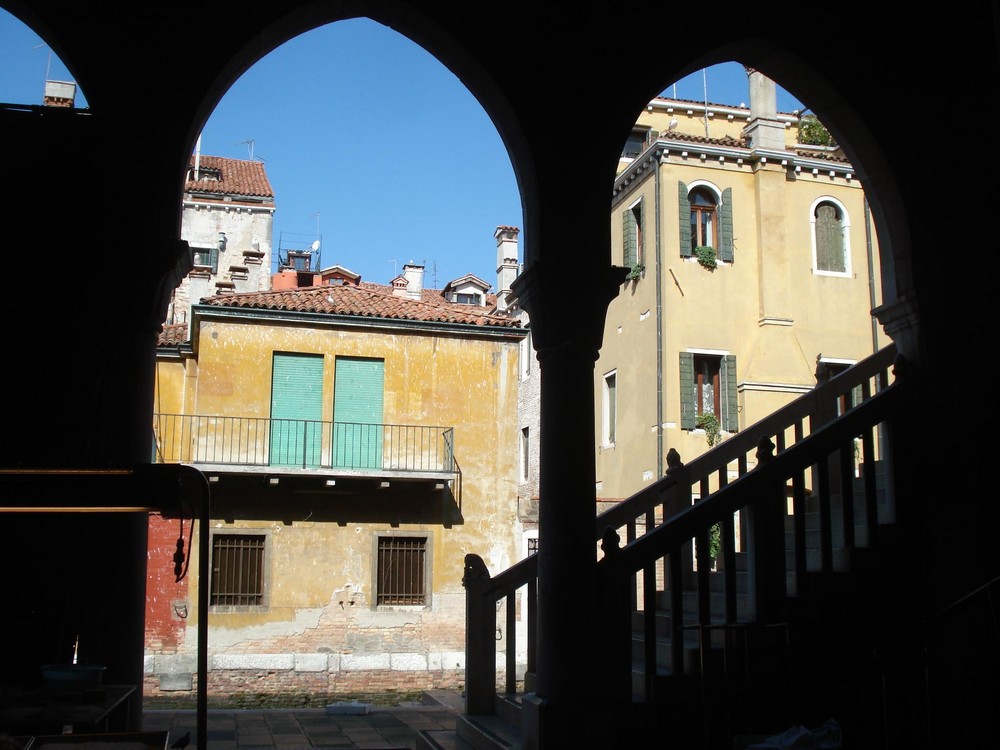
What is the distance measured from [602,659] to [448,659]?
1370 centimetres

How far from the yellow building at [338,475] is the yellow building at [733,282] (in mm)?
2578

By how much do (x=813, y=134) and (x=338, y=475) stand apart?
11453 mm

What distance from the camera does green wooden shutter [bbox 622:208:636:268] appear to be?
1980 cm

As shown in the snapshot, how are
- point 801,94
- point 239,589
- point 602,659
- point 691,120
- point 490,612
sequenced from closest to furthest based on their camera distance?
point 602,659 → point 801,94 → point 490,612 → point 239,589 → point 691,120

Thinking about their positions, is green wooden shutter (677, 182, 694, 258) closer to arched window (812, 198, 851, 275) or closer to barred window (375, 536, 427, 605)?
arched window (812, 198, 851, 275)

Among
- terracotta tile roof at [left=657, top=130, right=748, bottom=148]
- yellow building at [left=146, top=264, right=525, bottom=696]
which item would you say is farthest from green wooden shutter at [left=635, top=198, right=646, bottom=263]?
yellow building at [left=146, top=264, right=525, bottom=696]

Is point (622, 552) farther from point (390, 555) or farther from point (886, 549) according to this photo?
point (390, 555)

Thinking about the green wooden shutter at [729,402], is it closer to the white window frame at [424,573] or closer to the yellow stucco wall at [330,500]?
the yellow stucco wall at [330,500]

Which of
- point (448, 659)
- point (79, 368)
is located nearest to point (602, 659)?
→ point (79, 368)

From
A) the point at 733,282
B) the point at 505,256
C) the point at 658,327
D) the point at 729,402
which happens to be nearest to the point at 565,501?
the point at 658,327

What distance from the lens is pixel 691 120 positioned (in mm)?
22203

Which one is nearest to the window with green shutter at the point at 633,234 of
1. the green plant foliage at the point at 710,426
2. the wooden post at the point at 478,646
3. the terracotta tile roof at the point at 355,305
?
the terracotta tile roof at the point at 355,305

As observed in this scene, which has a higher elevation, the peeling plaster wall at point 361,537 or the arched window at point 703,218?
the arched window at point 703,218

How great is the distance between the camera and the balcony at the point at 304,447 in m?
17.5
